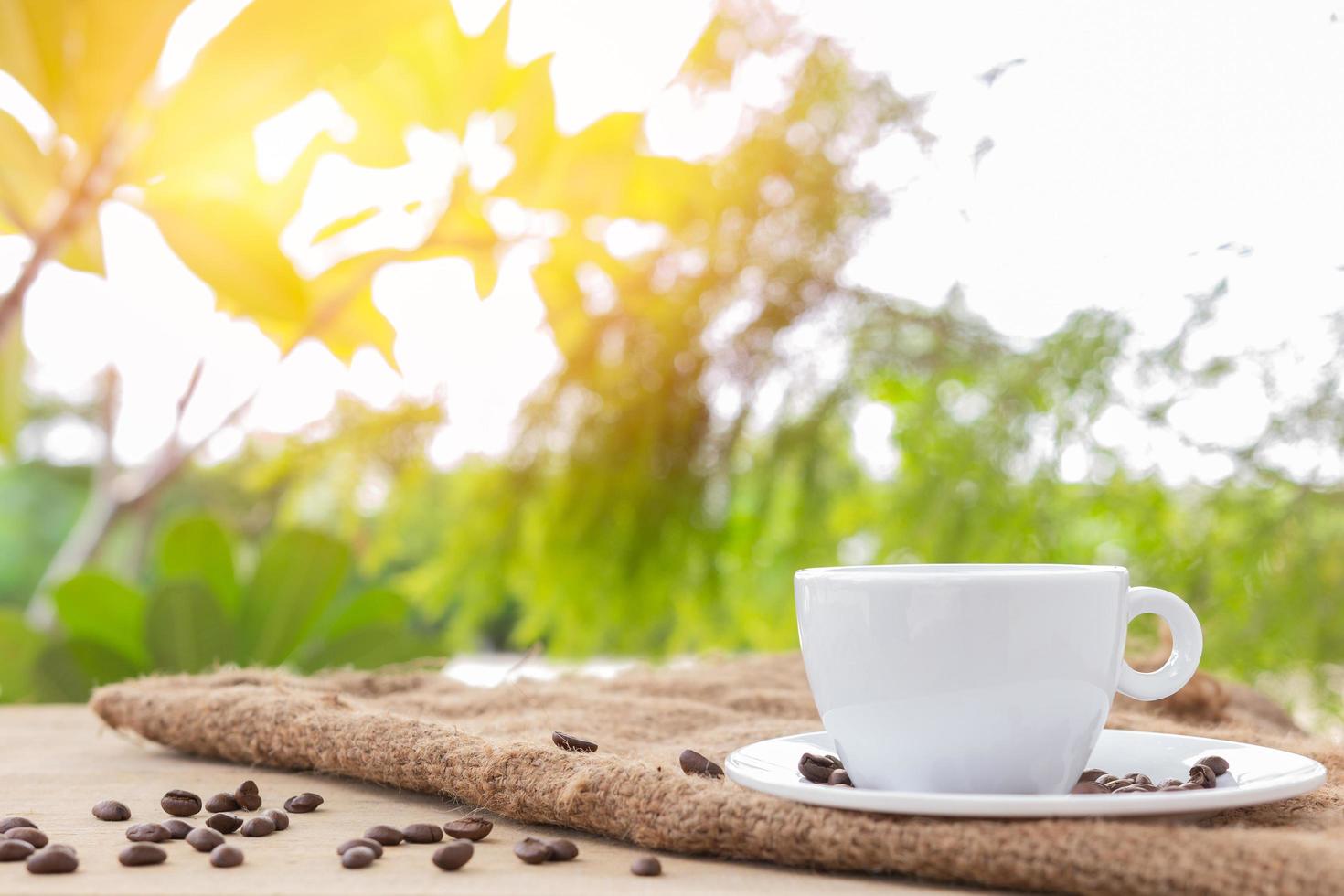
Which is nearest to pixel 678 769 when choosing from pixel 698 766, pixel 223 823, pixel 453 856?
pixel 698 766

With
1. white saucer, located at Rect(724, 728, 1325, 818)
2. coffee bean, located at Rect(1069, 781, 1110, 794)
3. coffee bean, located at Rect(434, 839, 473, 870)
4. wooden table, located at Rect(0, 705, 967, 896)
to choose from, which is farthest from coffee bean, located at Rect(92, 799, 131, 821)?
coffee bean, located at Rect(1069, 781, 1110, 794)

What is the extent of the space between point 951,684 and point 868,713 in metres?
0.04

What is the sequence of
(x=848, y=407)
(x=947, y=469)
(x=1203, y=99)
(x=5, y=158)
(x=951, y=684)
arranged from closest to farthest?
(x=951, y=684) < (x=5, y=158) < (x=1203, y=99) < (x=947, y=469) < (x=848, y=407)

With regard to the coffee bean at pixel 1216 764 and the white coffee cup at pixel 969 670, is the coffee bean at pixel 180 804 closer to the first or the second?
the white coffee cup at pixel 969 670

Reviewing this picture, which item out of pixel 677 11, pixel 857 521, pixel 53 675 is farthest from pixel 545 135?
pixel 53 675

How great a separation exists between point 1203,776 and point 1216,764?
20 mm

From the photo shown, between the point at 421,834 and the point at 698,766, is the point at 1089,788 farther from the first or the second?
the point at 421,834

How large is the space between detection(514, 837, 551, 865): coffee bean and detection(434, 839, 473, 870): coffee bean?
0.02 m

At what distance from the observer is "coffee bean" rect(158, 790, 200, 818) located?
0.57 m

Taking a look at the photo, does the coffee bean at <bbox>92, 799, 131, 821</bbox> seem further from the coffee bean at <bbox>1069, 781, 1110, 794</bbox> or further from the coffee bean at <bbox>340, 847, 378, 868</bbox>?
the coffee bean at <bbox>1069, 781, 1110, 794</bbox>

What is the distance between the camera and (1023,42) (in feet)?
4.01

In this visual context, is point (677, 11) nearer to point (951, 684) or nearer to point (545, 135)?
point (545, 135)

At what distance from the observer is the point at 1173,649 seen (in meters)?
0.52

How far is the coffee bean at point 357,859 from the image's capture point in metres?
0.45
